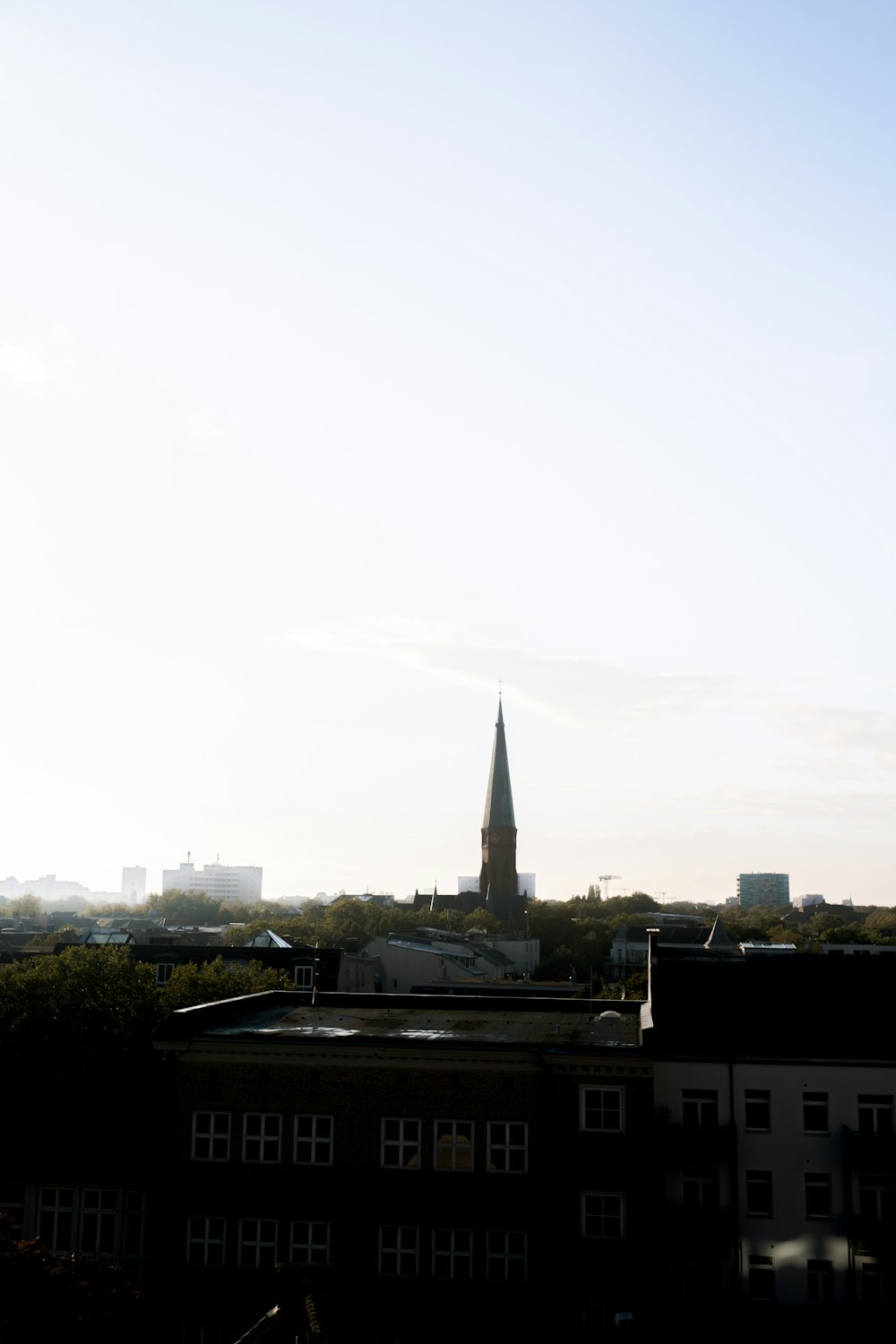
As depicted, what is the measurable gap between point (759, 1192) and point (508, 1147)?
643 cm

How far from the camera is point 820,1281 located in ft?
97.6

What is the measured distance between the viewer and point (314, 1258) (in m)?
31.0

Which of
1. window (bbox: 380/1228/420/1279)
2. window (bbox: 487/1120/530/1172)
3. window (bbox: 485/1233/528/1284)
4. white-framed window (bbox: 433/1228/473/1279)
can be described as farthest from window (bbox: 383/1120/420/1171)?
window (bbox: 485/1233/528/1284)

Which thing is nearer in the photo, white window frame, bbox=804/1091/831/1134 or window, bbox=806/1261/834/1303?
window, bbox=806/1261/834/1303

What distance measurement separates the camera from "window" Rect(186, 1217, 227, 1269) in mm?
31484

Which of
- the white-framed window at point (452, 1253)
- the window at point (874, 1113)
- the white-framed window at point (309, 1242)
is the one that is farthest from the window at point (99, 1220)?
the window at point (874, 1113)

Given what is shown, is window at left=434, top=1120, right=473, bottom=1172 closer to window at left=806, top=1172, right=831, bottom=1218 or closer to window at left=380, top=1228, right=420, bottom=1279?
window at left=380, top=1228, right=420, bottom=1279

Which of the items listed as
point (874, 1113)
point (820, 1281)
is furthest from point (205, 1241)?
point (874, 1113)

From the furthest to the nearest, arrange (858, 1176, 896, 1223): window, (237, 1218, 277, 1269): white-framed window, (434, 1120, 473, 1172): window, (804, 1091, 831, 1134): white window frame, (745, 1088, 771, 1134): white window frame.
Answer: (237, 1218, 277, 1269): white-framed window
(434, 1120, 473, 1172): window
(745, 1088, 771, 1134): white window frame
(804, 1091, 831, 1134): white window frame
(858, 1176, 896, 1223): window

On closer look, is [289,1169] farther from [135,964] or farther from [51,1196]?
[135,964]

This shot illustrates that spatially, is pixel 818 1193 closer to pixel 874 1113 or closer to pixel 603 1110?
pixel 874 1113

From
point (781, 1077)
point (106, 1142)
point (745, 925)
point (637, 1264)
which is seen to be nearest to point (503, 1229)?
point (637, 1264)

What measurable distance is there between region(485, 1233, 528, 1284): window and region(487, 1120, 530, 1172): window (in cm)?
165

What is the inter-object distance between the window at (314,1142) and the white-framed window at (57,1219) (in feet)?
24.0
